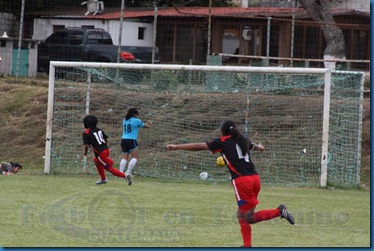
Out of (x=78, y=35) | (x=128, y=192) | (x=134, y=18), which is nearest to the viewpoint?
(x=128, y=192)

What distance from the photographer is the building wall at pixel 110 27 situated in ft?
108

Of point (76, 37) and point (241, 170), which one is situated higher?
point (76, 37)

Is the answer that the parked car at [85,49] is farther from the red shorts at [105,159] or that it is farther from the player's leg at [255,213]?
the player's leg at [255,213]

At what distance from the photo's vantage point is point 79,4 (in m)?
36.2

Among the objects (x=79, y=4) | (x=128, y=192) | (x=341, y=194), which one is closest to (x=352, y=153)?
(x=341, y=194)

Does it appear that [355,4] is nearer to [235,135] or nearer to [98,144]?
[98,144]

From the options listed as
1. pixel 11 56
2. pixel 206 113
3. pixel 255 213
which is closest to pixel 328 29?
pixel 206 113

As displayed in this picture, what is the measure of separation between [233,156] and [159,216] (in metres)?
2.67

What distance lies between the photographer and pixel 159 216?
12242mm

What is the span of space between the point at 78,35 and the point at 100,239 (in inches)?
797

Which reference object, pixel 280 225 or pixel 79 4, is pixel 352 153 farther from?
pixel 79 4

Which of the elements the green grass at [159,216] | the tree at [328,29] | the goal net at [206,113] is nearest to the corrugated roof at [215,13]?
the tree at [328,29]

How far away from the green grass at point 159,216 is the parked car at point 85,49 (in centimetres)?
1097

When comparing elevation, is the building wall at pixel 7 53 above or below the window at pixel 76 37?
below
